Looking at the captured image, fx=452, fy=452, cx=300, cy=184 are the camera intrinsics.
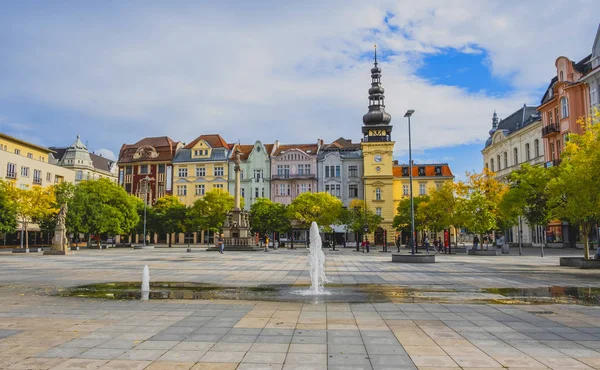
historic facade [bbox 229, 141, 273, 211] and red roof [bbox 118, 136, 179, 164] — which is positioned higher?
red roof [bbox 118, 136, 179, 164]

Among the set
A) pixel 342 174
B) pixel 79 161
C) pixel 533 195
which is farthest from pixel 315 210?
pixel 79 161

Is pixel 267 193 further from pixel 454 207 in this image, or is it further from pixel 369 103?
pixel 454 207

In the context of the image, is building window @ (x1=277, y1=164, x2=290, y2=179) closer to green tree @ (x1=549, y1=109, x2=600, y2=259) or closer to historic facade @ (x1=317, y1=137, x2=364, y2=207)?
historic facade @ (x1=317, y1=137, x2=364, y2=207)

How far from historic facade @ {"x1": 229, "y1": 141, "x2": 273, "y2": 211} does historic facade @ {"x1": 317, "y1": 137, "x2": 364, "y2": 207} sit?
9.12 metres

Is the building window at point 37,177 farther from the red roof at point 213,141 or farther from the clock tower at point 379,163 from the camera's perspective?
the clock tower at point 379,163

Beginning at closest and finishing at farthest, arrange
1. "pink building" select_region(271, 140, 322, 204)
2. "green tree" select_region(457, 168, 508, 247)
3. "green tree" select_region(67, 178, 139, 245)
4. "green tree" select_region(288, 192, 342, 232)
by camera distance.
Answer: "green tree" select_region(457, 168, 508, 247) → "green tree" select_region(67, 178, 139, 245) → "green tree" select_region(288, 192, 342, 232) → "pink building" select_region(271, 140, 322, 204)

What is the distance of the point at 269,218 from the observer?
6084cm

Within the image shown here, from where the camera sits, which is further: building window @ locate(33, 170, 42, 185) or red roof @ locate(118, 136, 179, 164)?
red roof @ locate(118, 136, 179, 164)

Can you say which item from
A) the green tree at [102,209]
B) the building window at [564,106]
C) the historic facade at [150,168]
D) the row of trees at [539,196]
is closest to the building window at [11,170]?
the green tree at [102,209]

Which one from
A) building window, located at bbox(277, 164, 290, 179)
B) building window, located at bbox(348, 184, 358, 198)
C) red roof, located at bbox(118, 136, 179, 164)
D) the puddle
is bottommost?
the puddle

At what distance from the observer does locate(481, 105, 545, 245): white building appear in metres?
55.2

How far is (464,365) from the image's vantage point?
5910mm

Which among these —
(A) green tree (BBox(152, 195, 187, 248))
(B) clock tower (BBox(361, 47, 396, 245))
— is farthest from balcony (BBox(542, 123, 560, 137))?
(A) green tree (BBox(152, 195, 187, 248))

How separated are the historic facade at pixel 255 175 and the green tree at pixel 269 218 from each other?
47.6ft
